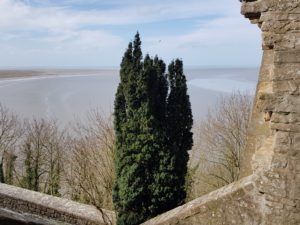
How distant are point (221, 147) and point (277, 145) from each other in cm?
1722

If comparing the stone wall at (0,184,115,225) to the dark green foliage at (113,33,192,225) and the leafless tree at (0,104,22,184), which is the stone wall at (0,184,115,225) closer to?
the dark green foliage at (113,33,192,225)

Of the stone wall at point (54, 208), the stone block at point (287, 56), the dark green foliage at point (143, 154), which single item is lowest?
the stone wall at point (54, 208)

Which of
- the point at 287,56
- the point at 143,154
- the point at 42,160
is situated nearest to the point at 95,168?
the point at 42,160

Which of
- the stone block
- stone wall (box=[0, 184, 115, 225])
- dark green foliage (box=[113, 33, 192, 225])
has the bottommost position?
stone wall (box=[0, 184, 115, 225])

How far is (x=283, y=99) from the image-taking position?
4.14 meters

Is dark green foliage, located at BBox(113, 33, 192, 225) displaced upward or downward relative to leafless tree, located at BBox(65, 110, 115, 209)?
upward

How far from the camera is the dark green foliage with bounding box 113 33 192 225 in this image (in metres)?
12.8

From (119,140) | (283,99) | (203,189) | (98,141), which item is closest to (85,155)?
(98,141)

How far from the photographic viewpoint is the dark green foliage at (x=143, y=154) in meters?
12.8

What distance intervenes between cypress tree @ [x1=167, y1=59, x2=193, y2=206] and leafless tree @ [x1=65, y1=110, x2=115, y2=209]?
552 cm

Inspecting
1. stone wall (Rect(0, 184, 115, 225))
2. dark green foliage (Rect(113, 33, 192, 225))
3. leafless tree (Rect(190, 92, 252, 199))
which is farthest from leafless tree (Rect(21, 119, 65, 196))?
dark green foliage (Rect(113, 33, 192, 225))

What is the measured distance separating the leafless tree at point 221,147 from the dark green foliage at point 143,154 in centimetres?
685

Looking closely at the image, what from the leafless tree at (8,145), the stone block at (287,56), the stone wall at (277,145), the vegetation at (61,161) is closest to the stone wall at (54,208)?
the vegetation at (61,161)

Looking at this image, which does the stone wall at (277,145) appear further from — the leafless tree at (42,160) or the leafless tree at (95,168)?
the leafless tree at (42,160)
